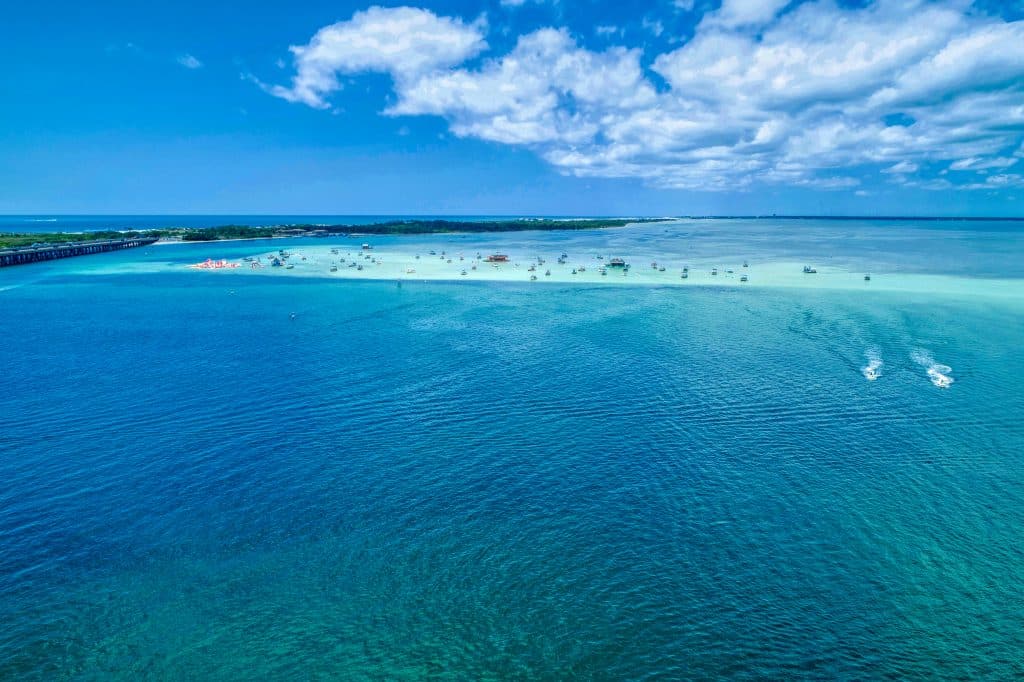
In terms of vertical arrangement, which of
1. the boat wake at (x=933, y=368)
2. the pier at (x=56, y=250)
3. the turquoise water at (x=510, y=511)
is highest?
the pier at (x=56, y=250)

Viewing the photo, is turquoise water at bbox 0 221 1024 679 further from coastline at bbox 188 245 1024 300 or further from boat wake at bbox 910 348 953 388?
coastline at bbox 188 245 1024 300

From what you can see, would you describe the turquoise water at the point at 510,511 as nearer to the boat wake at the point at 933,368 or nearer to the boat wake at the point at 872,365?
the boat wake at the point at 872,365

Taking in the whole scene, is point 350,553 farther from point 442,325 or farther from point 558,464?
point 442,325

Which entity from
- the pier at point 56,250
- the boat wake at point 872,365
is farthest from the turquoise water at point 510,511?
the pier at point 56,250

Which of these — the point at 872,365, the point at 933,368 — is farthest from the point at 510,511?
the point at 933,368

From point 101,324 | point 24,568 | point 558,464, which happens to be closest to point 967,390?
point 558,464
